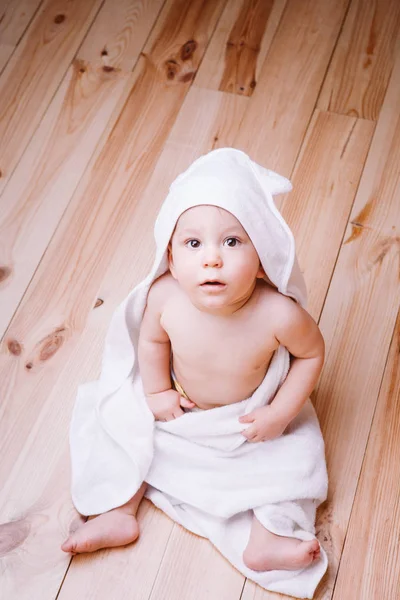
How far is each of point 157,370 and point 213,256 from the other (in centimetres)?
29

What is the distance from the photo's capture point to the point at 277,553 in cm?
117

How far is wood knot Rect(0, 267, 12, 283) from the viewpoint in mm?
1495

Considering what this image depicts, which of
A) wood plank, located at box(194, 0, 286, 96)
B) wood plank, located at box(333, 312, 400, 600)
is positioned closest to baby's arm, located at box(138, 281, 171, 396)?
wood plank, located at box(333, 312, 400, 600)

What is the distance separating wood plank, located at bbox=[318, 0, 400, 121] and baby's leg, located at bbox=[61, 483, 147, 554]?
3.06ft

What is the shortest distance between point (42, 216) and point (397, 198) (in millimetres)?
675

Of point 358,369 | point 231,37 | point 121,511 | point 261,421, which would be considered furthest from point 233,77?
point 121,511

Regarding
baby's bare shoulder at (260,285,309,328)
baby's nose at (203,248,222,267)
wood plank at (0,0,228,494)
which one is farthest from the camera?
wood plank at (0,0,228,494)

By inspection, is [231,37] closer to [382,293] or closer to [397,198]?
[397,198]

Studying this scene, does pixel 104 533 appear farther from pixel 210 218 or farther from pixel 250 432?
pixel 210 218

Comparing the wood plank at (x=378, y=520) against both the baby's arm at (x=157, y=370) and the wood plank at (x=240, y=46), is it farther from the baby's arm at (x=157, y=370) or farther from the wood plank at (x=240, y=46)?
the wood plank at (x=240, y=46)

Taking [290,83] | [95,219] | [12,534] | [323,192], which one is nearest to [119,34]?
[290,83]

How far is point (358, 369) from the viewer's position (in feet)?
4.53

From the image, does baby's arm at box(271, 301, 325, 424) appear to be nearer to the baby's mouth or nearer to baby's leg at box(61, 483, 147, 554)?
the baby's mouth

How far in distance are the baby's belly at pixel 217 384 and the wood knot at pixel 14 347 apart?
0.31 meters
